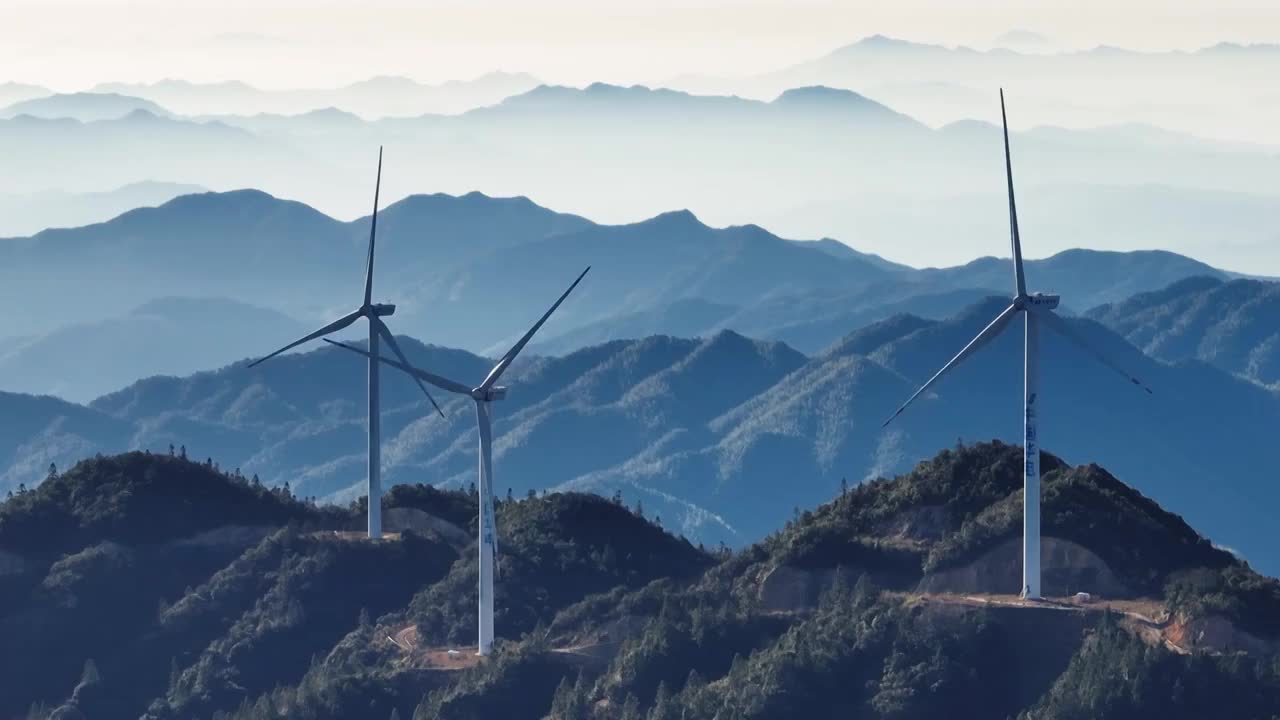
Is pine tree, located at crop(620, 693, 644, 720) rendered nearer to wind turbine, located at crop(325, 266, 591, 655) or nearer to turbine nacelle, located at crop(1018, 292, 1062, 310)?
wind turbine, located at crop(325, 266, 591, 655)

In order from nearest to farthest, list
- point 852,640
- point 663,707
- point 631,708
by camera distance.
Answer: point 663,707, point 631,708, point 852,640

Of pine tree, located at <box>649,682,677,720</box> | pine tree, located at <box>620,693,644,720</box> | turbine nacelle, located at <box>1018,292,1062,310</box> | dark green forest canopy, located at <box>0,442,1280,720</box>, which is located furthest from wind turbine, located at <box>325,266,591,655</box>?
turbine nacelle, located at <box>1018,292,1062,310</box>

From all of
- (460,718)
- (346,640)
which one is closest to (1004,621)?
(460,718)

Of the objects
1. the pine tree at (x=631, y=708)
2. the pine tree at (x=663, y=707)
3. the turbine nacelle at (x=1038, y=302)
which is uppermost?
the turbine nacelle at (x=1038, y=302)

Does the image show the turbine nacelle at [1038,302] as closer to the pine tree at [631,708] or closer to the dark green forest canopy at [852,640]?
the dark green forest canopy at [852,640]

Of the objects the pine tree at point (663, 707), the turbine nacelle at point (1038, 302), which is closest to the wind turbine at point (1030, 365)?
the turbine nacelle at point (1038, 302)

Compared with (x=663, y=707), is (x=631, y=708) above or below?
below

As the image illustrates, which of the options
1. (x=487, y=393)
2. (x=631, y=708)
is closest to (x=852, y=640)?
(x=631, y=708)

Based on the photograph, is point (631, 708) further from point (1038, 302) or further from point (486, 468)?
point (1038, 302)

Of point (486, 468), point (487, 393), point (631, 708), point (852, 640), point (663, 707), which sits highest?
point (487, 393)
